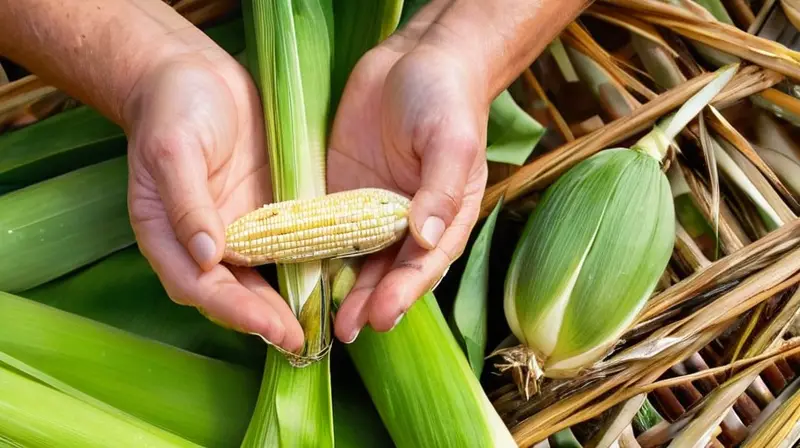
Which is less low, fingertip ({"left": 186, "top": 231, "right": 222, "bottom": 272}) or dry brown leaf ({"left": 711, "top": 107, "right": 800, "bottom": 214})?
fingertip ({"left": 186, "top": 231, "right": 222, "bottom": 272})

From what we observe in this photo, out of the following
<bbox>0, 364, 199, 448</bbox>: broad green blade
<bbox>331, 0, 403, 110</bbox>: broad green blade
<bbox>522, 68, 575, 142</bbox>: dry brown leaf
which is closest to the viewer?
<bbox>0, 364, 199, 448</bbox>: broad green blade

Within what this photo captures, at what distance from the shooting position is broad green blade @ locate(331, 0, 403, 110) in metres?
0.68

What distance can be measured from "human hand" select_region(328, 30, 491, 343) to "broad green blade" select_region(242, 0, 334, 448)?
1.2 inches

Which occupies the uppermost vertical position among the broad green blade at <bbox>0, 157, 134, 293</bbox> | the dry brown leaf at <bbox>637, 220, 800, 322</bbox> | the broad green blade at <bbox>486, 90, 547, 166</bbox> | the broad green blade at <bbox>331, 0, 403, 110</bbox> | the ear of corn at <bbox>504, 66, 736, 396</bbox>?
the broad green blade at <bbox>331, 0, 403, 110</bbox>

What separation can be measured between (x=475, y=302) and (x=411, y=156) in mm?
172

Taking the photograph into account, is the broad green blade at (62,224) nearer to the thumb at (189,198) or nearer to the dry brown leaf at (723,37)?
the thumb at (189,198)

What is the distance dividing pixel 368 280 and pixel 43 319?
11.2 inches

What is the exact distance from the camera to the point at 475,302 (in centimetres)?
68

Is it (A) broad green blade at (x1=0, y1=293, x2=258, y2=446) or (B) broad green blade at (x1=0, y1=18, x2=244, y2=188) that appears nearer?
(A) broad green blade at (x1=0, y1=293, x2=258, y2=446)

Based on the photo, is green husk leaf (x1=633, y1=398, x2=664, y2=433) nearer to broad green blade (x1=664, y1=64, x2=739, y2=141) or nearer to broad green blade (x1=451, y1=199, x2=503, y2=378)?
broad green blade (x1=451, y1=199, x2=503, y2=378)

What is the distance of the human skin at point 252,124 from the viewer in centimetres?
52

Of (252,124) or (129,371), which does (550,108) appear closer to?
(252,124)

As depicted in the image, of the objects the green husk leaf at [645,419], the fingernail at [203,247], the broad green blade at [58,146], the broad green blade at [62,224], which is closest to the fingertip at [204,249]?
the fingernail at [203,247]

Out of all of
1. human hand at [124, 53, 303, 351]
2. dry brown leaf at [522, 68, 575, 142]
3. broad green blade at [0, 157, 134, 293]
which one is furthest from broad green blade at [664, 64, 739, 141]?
broad green blade at [0, 157, 134, 293]
